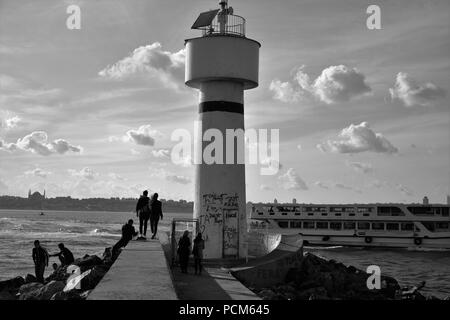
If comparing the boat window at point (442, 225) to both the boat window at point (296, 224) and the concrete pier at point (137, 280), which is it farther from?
the concrete pier at point (137, 280)

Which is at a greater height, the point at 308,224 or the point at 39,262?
the point at 39,262

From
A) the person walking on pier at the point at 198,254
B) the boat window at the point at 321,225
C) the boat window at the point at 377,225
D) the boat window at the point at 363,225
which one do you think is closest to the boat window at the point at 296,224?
the boat window at the point at 321,225

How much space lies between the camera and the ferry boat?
4888 centimetres

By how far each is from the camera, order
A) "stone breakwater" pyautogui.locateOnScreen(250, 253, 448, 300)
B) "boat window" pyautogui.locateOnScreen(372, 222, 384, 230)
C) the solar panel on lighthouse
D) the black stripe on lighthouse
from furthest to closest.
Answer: "boat window" pyautogui.locateOnScreen(372, 222, 384, 230) < the solar panel on lighthouse < the black stripe on lighthouse < "stone breakwater" pyautogui.locateOnScreen(250, 253, 448, 300)

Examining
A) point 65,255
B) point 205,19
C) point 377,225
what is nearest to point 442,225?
point 377,225

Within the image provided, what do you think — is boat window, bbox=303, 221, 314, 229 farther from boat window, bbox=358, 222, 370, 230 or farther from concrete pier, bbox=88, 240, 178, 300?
concrete pier, bbox=88, 240, 178, 300

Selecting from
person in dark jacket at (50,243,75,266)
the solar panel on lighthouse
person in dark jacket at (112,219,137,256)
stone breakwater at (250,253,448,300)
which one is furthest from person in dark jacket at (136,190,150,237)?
the solar panel on lighthouse

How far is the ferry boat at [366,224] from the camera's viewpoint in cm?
4888

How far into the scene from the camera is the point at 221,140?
55.5 feet

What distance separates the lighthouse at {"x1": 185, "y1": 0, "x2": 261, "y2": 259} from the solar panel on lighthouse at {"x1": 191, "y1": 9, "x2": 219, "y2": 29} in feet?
2.16

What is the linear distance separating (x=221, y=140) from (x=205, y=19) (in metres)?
4.02

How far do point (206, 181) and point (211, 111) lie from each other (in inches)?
84.1

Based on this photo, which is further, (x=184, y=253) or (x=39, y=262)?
(x=39, y=262)

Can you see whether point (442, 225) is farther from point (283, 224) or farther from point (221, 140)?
point (221, 140)
